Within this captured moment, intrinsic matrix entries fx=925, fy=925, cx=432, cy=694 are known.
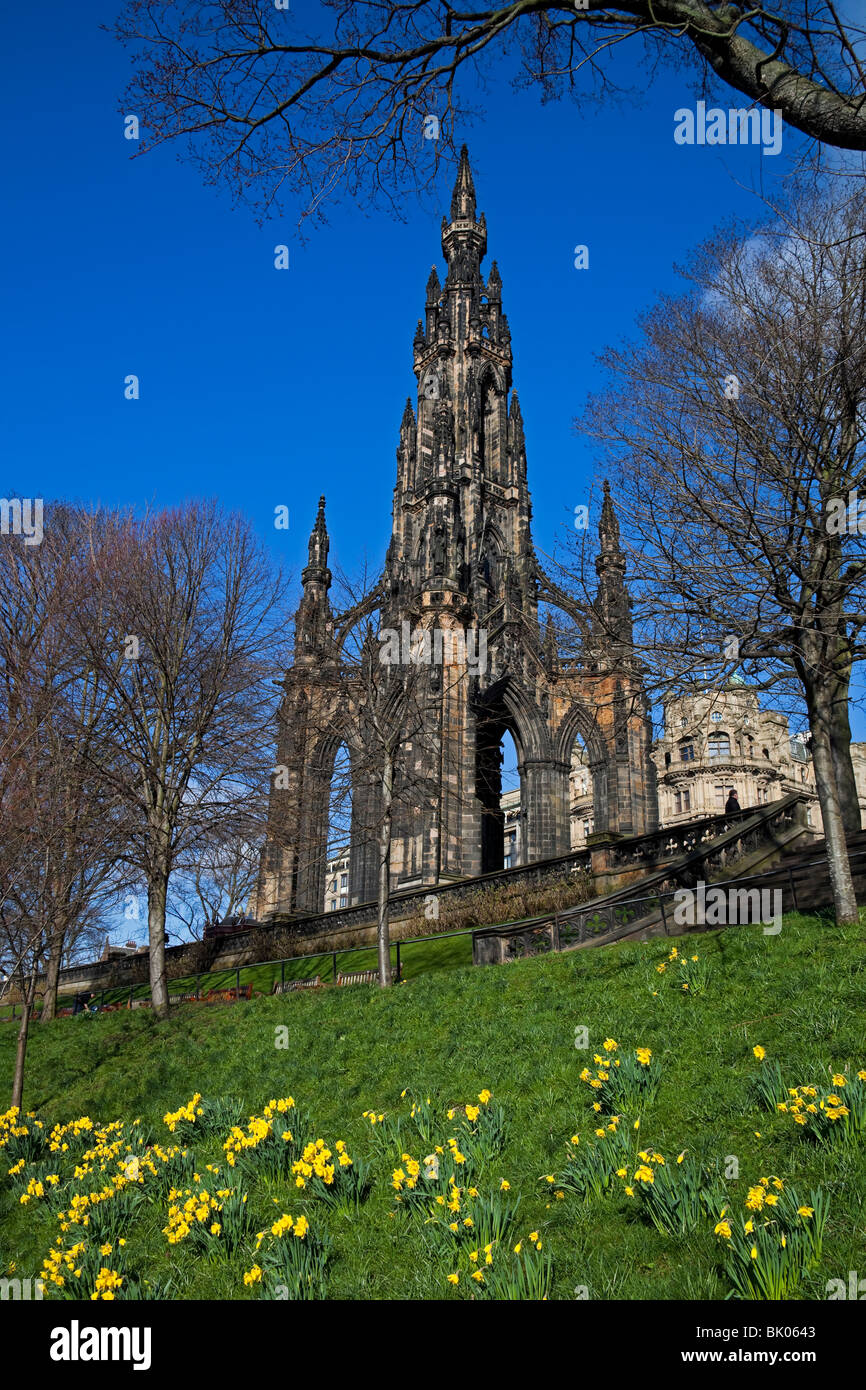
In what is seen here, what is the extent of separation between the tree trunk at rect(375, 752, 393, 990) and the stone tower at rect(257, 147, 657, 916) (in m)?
3.50

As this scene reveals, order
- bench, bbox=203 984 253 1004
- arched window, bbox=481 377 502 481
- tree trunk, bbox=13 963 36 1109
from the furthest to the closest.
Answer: arched window, bbox=481 377 502 481
bench, bbox=203 984 253 1004
tree trunk, bbox=13 963 36 1109

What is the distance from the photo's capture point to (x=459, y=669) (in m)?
31.3

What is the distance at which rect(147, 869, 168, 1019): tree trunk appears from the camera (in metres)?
17.7

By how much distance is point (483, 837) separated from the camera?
32.2 m

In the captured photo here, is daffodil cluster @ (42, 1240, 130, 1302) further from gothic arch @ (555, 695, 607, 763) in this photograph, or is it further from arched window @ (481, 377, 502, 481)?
arched window @ (481, 377, 502, 481)

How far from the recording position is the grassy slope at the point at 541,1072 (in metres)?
5.07

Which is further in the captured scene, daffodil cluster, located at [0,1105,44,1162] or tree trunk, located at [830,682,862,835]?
tree trunk, located at [830,682,862,835]

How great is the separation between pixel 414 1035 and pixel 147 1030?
726cm

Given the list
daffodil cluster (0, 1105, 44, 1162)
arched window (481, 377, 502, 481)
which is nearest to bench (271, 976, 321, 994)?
daffodil cluster (0, 1105, 44, 1162)

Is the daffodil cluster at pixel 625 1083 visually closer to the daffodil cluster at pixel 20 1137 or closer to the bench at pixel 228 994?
the daffodil cluster at pixel 20 1137

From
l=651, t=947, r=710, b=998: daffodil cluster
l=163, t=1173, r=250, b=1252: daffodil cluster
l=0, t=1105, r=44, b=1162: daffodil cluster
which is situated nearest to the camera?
l=163, t=1173, r=250, b=1252: daffodil cluster
